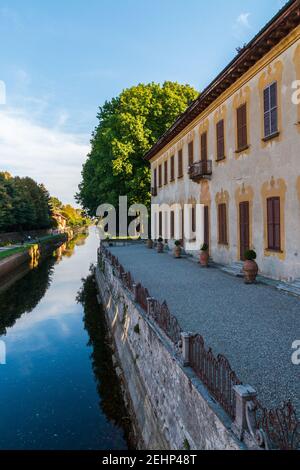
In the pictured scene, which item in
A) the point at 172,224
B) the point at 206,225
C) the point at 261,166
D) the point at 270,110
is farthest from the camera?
the point at 172,224

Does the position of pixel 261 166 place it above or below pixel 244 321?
above

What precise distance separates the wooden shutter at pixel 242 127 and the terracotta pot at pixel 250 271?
514 centimetres

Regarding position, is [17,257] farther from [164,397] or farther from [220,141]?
[164,397]

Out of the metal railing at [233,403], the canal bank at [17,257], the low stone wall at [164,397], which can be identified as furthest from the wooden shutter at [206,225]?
the canal bank at [17,257]

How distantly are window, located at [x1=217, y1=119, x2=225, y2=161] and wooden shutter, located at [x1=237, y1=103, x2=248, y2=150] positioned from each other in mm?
1740

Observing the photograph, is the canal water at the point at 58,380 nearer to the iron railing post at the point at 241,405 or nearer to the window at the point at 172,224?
the iron railing post at the point at 241,405

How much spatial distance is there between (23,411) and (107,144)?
27836 millimetres

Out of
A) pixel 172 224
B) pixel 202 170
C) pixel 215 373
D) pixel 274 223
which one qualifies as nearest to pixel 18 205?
pixel 172 224

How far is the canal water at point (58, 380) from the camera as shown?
9.03 meters

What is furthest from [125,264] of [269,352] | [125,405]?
[269,352]

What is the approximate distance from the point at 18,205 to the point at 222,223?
40362 mm

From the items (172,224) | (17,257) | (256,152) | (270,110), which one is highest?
(270,110)

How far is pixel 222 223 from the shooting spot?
1784 cm

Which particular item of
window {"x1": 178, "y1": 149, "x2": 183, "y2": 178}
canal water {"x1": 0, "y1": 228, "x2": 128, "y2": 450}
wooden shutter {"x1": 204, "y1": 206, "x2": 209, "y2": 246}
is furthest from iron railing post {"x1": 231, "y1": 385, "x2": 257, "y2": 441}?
window {"x1": 178, "y1": 149, "x2": 183, "y2": 178}
